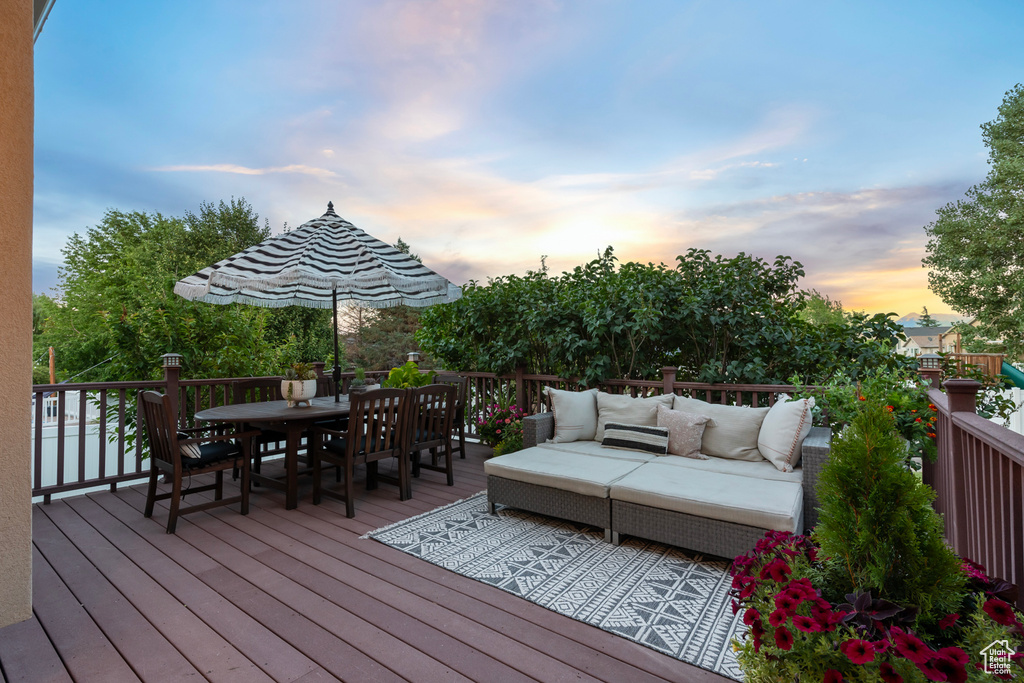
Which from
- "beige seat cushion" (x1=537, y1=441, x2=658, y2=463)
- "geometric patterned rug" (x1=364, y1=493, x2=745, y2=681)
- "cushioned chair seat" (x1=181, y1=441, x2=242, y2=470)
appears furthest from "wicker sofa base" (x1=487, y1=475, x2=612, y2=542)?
"cushioned chair seat" (x1=181, y1=441, x2=242, y2=470)

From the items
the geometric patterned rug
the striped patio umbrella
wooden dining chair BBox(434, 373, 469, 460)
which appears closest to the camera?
the geometric patterned rug

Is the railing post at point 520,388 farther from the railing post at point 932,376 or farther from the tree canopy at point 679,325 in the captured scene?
the railing post at point 932,376

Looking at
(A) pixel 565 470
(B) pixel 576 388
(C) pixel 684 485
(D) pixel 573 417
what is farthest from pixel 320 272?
(C) pixel 684 485

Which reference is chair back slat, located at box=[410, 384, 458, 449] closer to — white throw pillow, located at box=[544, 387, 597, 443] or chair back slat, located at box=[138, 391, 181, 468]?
white throw pillow, located at box=[544, 387, 597, 443]

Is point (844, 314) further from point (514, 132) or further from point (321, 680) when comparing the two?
point (321, 680)

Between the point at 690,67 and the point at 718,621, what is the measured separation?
5.54 meters

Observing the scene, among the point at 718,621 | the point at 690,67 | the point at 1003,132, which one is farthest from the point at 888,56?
the point at 1003,132

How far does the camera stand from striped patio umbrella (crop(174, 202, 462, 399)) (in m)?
3.88

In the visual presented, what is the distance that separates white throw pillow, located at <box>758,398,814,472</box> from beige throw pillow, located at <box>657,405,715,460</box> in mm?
397

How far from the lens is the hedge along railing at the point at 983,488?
53.5 inches

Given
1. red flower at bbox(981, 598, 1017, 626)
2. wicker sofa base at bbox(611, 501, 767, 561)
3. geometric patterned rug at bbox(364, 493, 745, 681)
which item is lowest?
geometric patterned rug at bbox(364, 493, 745, 681)

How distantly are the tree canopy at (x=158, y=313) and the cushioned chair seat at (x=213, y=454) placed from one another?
5115 millimetres

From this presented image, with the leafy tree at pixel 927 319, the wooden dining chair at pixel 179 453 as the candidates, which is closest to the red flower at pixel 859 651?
the wooden dining chair at pixel 179 453

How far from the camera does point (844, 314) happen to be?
4.35 metres
